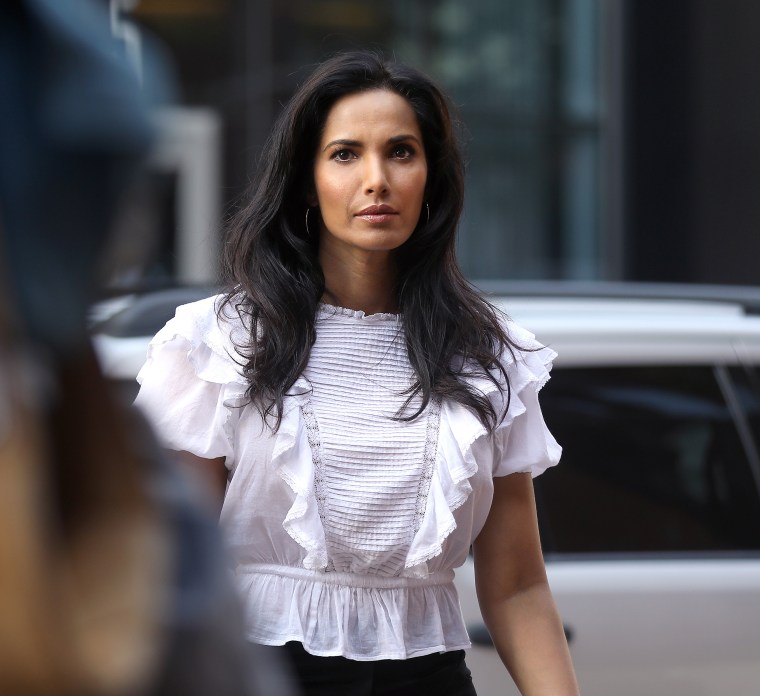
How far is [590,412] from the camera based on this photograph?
11.2ft

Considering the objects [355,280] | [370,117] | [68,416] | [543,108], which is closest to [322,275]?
[355,280]

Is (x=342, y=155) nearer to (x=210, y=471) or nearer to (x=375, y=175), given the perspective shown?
(x=375, y=175)

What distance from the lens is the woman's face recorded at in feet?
7.70

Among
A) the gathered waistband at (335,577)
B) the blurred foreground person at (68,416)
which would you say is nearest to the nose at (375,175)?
the gathered waistband at (335,577)

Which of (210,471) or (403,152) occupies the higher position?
(403,152)

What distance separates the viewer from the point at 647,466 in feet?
11.2

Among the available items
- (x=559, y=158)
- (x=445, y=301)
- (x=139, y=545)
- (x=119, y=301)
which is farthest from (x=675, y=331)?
(x=559, y=158)

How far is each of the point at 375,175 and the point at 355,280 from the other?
0.21 m

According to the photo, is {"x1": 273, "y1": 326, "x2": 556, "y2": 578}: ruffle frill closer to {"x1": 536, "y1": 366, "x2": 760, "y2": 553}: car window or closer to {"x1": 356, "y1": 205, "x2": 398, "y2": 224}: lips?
{"x1": 356, "y1": 205, "x2": 398, "y2": 224}: lips

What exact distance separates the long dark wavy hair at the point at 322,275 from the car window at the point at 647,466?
96cm

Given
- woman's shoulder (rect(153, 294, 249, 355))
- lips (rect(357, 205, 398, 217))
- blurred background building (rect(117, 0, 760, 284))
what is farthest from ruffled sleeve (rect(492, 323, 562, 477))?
blurred background building (rect(117, 0, 760, 284))

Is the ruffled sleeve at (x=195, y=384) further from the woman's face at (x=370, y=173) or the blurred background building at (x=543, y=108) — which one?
the blurred background building at (x=543, y=108)

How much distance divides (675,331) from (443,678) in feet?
5.00

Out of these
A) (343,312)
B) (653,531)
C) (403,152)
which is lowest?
(653,531)
